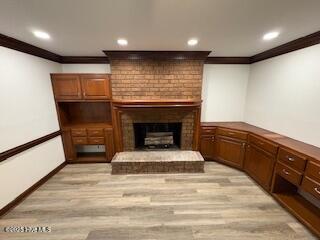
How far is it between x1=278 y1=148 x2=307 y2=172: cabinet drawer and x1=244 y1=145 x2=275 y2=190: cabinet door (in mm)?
189

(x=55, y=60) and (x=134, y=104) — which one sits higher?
(x=55, y=60)

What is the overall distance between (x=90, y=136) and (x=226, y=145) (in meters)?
3.08

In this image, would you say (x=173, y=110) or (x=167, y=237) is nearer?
(x=167, y=237)

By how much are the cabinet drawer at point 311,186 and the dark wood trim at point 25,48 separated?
173 inches

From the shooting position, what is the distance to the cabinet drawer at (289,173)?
78.0 inches

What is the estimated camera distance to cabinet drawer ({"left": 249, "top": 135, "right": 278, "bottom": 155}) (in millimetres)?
2356

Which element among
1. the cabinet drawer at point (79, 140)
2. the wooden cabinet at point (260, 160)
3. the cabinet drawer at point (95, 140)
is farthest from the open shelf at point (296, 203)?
the cabinet drawer at point (79, 140)

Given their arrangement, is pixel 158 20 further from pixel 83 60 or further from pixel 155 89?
pixel 83 60

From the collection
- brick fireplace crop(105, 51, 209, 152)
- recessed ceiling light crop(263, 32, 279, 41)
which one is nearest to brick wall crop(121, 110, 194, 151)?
brick fireplace crop(105, 51, 209, 152)

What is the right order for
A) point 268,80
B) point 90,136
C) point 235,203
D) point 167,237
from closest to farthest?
point 167,237 → point 235,203 → point 268,80 → point 90,136

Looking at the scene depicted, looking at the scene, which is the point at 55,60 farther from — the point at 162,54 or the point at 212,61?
the point at 212,61

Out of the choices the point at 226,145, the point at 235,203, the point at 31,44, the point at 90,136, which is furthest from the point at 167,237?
the point at 31,44

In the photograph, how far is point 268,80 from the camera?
3027 millimetres

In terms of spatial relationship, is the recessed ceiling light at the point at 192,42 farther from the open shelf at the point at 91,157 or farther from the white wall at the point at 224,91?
the open shelf at the point at 91,157
